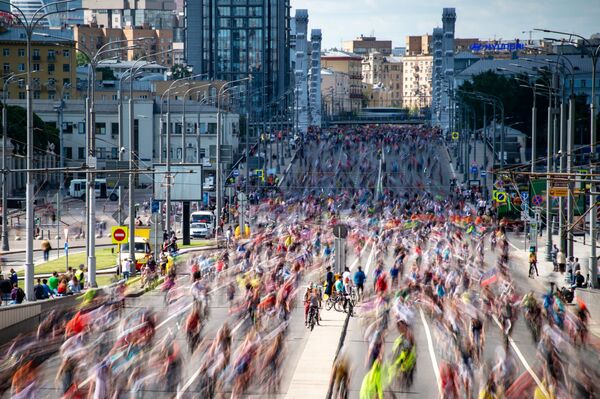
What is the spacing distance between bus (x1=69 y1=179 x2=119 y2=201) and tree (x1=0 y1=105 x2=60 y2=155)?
389 cm

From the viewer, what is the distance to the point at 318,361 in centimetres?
3030

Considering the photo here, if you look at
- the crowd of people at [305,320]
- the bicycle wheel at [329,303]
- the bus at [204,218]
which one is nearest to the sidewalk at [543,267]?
the crowd of people at [305,320]

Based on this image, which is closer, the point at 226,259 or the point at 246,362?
the point at 246,362

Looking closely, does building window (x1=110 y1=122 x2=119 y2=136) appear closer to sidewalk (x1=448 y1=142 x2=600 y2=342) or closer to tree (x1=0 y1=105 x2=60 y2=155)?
tree (x1=0 y1=105 x2=60 y2=155)

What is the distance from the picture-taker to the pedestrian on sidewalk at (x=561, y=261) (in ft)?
164

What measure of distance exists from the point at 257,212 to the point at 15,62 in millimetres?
81490

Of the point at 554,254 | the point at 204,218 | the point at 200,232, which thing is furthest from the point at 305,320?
the point at 204,218

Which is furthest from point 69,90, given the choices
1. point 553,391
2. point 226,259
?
point 553,391

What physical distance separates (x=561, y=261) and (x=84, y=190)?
5704cm

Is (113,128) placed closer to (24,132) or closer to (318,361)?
(24,132)

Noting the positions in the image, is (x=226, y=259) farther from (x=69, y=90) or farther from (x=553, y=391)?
(x=69, y=90)

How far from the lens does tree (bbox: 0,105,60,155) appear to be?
107 meters

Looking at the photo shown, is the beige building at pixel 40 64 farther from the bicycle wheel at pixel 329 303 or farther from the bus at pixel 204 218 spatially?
the bicycle wheel at pixel 329 303

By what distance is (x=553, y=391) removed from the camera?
2291 centimetres
